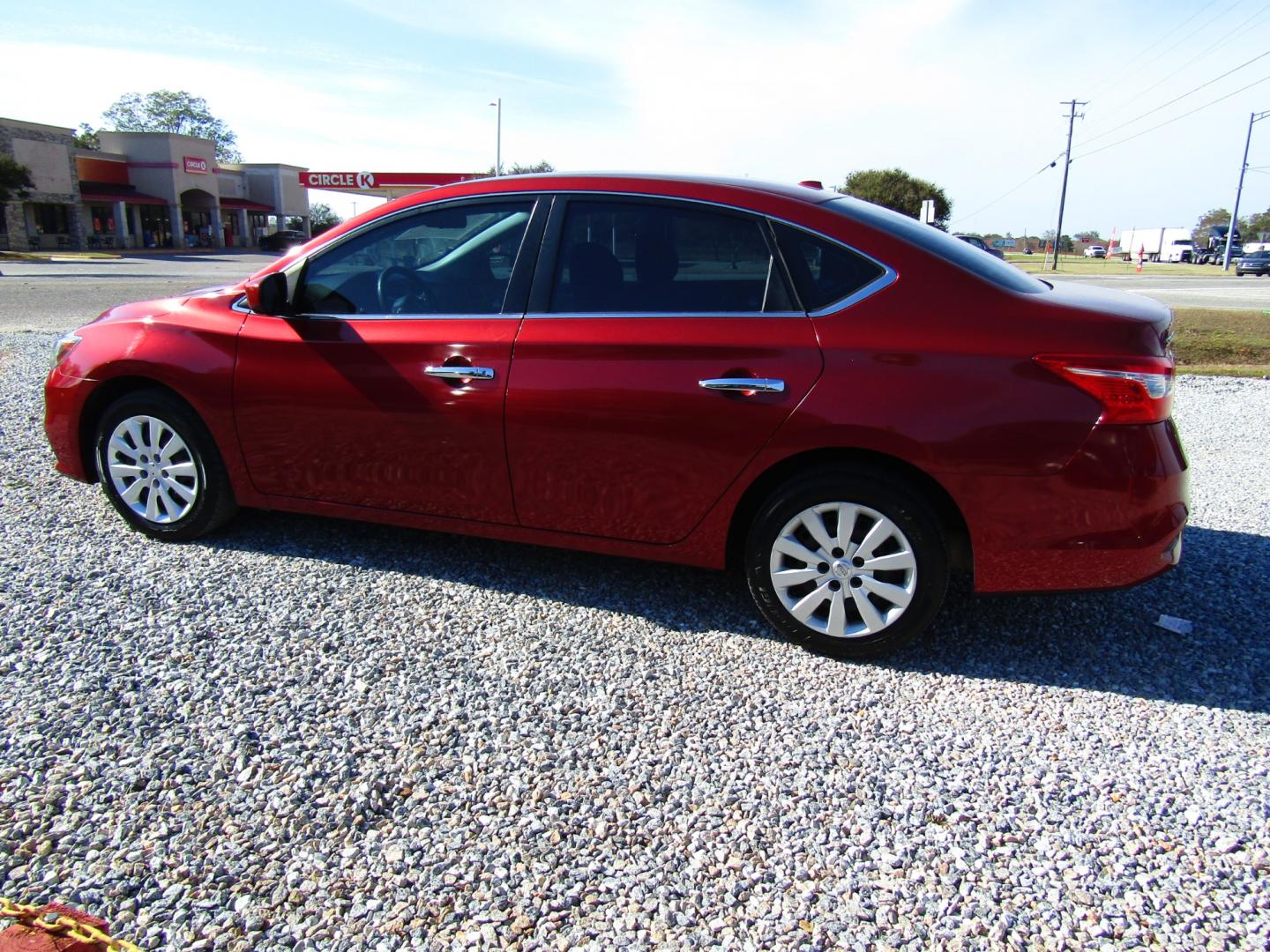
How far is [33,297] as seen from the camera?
1752 centimetres

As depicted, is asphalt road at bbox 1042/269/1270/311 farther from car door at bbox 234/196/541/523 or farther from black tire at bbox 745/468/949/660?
car door at bbox 234/196/541/523

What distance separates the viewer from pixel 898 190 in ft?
202

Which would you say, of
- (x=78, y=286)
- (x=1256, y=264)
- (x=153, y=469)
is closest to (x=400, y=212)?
(x=153, y=469)

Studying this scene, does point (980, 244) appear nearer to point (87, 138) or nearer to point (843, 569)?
point (843, 569)

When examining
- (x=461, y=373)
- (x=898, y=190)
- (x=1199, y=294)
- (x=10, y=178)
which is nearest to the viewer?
(x=461, y=373)

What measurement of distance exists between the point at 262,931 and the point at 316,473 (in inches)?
91.9

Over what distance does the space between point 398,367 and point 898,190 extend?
63.9 m

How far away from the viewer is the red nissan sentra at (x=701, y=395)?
3.12 m

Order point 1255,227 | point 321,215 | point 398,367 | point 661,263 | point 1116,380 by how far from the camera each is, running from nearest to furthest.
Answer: point 1116,380
point 661,263
point 398,367
point 321,215
point 1255,227

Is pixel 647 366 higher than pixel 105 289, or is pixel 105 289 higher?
pixel 647 366

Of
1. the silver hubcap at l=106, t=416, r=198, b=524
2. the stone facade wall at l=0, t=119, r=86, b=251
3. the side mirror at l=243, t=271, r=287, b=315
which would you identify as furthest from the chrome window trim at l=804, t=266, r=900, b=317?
the stone facade wall at l=0, t=119, r=86, b=251

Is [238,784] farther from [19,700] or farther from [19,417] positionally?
[19,417]

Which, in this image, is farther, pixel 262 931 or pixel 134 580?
pixel 134 580

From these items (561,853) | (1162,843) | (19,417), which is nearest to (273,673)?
(561,853)
